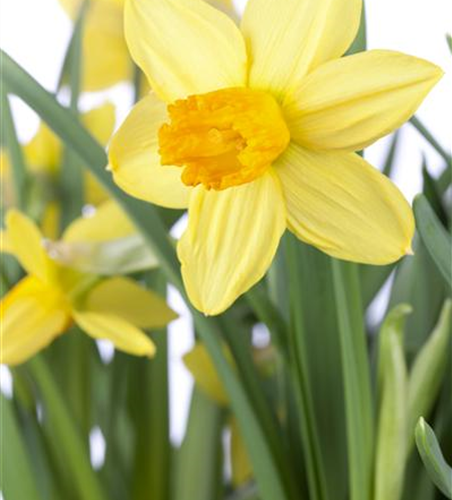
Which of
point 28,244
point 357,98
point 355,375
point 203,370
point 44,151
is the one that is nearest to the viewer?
point 357,98

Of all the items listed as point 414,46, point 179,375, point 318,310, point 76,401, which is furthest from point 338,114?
point 179,375

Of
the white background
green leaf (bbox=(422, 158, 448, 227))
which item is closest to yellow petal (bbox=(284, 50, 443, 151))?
green leaf (bbox=(422, 158, 448, 227))

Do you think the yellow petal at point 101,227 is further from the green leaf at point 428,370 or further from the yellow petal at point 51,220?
the green leaf at point 428,370

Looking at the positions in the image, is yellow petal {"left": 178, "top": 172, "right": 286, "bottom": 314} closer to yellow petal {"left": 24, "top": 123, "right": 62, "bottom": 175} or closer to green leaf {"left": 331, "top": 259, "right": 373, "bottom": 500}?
green leaf {"left": 331, "top": 259, "right": 373, "bottom": 500}

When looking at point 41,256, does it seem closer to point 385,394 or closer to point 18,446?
point 18,446

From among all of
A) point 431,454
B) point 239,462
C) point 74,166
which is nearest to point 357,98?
point 431,454

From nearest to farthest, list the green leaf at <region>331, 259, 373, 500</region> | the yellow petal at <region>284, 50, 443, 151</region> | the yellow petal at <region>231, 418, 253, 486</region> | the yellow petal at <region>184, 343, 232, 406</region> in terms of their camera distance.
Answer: the yellow petal at <region>284, 50, 443, 151</region>
the green leaf at <region>331, 259, 373, 500</region>
the yellow petal at <region>184, 343, 232, 406</region>
the yellow petal at <region>231, 418, 253, 486</region>

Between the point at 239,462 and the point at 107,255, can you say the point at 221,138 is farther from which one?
the point at 239,462
